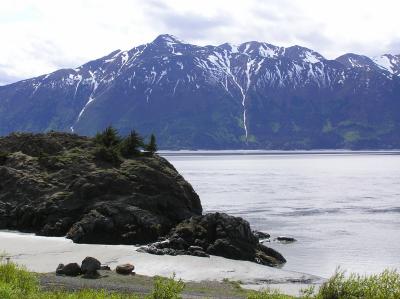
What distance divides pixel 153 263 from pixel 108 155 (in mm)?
21551

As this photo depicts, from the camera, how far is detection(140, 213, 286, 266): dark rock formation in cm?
4500

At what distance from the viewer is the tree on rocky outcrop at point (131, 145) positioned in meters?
61.7

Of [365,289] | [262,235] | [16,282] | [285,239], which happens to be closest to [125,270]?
[16,282]

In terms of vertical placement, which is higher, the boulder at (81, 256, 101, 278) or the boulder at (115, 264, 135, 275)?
the boulder at (81, 256, 101, 278)

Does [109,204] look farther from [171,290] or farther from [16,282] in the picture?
[171,290]

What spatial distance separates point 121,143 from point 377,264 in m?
30.6

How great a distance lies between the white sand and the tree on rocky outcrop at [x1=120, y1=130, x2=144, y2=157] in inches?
671

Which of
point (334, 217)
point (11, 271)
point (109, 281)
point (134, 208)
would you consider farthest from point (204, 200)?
point (11, 271)

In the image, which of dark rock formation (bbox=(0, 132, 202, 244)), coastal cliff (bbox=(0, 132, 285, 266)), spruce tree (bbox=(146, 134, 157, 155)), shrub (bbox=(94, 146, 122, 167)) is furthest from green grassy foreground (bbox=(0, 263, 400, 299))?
spruce tree (bbox=(146, 134, 157, 155))

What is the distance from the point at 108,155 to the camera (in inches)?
2349

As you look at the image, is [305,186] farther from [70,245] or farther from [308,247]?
[70,245]

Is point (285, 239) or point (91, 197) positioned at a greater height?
point (91, 197)

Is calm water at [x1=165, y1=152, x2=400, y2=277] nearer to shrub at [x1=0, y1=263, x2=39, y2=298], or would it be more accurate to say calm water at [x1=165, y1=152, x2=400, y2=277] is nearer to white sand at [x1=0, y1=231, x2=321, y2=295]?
white sand at [x1=0, y1=231, x2=321, y2=295]

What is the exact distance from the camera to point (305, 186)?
13888cm
